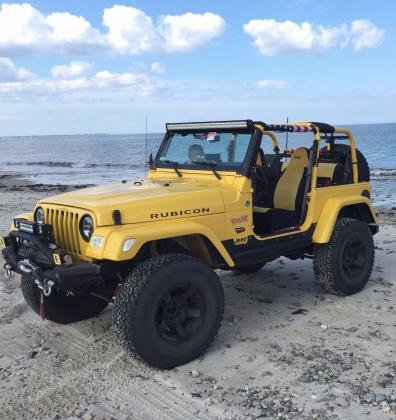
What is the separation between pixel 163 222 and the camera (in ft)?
14.8

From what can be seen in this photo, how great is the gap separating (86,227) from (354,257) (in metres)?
3.50

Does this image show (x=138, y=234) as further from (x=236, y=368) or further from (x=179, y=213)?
(x=236, y=368)

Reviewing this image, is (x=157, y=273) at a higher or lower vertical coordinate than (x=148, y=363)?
higher

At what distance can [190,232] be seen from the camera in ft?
14.8

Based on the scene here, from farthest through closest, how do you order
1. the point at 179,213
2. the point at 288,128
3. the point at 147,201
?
the point at 288,128 < the point at 179,213 < the point at 147,201

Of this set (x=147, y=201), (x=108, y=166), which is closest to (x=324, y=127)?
(x=147, y=201)

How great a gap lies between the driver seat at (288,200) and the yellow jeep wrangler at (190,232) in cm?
1

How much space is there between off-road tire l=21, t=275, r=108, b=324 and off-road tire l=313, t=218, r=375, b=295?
8.44 feet

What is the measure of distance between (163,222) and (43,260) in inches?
42.4

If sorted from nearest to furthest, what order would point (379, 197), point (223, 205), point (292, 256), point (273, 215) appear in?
point (223, 205)
point (273, 215)
point (292, 256)
point (379, 197)

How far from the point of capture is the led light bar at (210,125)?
539 centimetres

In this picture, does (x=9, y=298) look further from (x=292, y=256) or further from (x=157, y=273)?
(x=292, y=256)

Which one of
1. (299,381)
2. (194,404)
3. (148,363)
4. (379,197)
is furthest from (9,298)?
(379,197)

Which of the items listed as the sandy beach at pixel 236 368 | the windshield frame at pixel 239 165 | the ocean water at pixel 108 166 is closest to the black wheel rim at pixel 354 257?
the sandy beach at pixel 236 368
